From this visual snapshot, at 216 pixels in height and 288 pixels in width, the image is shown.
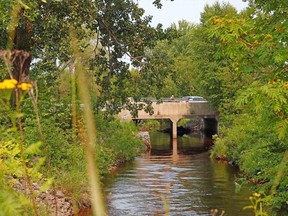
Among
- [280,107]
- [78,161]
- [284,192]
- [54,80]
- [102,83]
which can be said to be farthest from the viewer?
[102,83]

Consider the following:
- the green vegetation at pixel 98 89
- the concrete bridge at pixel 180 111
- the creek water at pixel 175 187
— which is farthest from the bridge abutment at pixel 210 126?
the creek water at pixel 175 187

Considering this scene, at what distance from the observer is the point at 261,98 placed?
24.8 ft

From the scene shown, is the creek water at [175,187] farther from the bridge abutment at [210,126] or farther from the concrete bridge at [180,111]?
the bridge abutment at [210,126]

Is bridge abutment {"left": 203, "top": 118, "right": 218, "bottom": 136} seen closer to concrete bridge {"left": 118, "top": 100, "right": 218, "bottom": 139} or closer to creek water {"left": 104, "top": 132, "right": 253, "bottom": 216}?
concrete bridge {"left": 118, "top": 100, "right": 218, "bottom": 139}

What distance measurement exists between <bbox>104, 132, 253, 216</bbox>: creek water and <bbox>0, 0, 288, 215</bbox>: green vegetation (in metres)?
1.04

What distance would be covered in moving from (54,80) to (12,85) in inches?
561

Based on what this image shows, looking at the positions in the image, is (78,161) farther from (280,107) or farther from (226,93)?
(226,93)

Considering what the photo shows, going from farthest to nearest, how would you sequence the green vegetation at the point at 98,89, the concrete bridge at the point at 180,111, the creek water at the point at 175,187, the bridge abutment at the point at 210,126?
1. the bridge abutment at the point at 210,126
2. the concrete bridge at the point at 180,111
3. the creek water at the point at 175,187
4. the green vegetation at the point at 98,89

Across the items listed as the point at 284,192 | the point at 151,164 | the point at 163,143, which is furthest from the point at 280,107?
the point at 163,143

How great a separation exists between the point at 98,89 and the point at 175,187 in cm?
512

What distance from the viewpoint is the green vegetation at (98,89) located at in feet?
7.06

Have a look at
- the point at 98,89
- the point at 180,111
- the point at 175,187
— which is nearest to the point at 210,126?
the point at 180,111

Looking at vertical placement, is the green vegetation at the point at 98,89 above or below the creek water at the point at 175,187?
above

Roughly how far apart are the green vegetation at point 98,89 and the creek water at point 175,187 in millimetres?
1040
